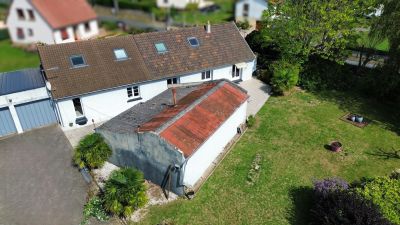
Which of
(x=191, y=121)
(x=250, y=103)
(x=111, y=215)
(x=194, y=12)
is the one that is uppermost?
Result: (x=194, y=12)

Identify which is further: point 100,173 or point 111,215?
point 100,173

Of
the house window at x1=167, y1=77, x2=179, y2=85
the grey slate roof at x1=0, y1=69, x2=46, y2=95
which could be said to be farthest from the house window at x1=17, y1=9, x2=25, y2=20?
the house window at x1=167, y1=77, x2=179, y2=85

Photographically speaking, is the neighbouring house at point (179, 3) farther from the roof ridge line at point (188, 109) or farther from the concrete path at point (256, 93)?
the concrete path at point (256, 93)

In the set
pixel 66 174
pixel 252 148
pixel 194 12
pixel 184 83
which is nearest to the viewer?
pixel 194 12

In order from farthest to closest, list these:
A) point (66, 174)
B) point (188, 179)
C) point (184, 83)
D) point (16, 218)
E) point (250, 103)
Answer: point (250, 103)
point (184, 83)
point (66, 174)
point (188, 179)
point (16, 218)

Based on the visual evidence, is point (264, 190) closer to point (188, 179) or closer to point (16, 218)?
point (188, 179)

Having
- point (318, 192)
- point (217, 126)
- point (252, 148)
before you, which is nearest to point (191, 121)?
point (217, 126)

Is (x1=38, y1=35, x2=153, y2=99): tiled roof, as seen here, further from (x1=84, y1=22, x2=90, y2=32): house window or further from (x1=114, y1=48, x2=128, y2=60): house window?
(x1=84, y1=22, x2=90, y2=32): house window
